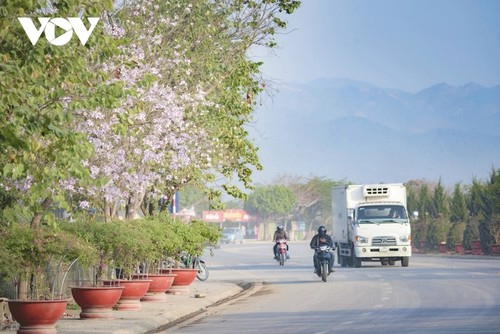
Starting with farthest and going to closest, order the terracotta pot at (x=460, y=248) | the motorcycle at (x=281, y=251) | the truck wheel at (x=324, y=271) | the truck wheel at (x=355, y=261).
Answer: the terracotta pot at (x=460, y=248), the motorcycle at (x=281, y=251), the truck wheel at (x=355, y=261), the truck wheel at (x=324, y=271)

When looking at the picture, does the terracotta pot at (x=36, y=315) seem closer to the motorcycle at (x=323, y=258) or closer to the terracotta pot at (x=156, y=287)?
the terracotta pot at (x=156, y=287)

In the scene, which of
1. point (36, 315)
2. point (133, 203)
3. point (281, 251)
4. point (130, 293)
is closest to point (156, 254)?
point (130, 293)

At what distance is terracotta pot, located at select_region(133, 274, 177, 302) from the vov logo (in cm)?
1410

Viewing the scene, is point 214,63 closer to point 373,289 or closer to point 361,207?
point 373,289

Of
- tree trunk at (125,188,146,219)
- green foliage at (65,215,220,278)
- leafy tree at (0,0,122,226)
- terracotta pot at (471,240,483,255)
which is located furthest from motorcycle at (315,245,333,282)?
terracotta pot at (471,240,483,255)

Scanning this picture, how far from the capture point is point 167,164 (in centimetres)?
3397

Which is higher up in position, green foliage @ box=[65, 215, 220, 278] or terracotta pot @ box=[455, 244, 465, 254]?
terracotta pot @ box=[455, 244, 465, 254]

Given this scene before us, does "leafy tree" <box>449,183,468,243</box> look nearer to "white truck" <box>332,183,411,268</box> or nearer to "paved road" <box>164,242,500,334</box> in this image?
"white truck" <box>332,183,411,268</box>

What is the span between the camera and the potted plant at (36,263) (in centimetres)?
2081

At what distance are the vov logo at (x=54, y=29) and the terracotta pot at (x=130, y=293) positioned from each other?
1066cm

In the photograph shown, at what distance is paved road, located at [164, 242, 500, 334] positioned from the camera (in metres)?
22.0

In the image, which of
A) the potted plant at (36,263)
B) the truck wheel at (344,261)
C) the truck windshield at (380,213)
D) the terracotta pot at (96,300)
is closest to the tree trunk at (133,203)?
the terracotta pot at (96,300)

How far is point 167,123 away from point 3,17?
48.1 ft

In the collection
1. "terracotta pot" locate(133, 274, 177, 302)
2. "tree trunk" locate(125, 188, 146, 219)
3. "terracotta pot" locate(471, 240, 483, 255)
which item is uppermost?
"terracotta pot" locate(471, 240, 483, 255)
